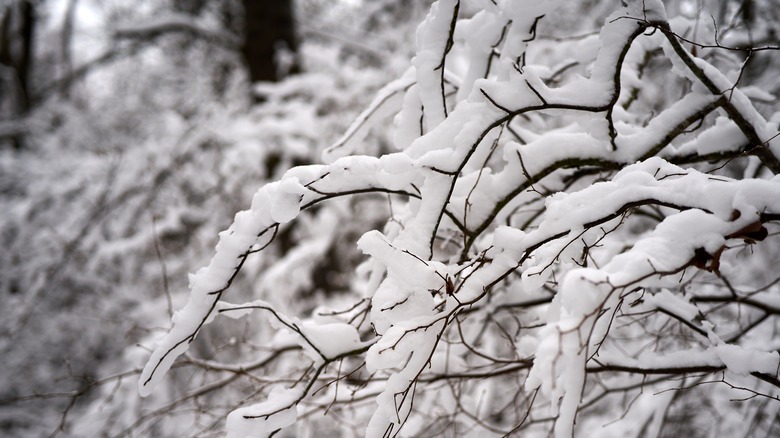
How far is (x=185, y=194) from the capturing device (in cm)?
421

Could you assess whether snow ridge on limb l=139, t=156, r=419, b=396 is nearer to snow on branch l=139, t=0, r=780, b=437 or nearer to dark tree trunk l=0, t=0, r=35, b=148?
snow on branch l=139, t=0, r=780, b=437

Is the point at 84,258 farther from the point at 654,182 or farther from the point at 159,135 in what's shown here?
the point at 654,182

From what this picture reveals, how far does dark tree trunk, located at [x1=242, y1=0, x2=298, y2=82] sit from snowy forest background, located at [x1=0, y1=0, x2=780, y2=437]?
1.2 inches

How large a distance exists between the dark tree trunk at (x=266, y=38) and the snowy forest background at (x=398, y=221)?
0.03m

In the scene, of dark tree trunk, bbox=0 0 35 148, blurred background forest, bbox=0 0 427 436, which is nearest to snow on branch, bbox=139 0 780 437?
blurred background forest, bbox=0 0 427 436

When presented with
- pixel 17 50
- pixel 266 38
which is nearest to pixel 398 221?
pixel 266 38

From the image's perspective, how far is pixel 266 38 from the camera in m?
4.39

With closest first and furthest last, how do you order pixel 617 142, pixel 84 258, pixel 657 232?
pixel 657 232 → pixel 617 142 → pixel 84 258

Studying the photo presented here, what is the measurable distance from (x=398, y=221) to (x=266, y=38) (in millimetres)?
3817

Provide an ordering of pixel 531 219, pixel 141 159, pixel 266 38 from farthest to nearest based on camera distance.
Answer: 1. pixel 266 38
2. pixel 141 159
3. pixel 531 219

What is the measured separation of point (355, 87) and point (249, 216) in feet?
11.0

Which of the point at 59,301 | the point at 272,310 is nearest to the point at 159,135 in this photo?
the point at 59,301

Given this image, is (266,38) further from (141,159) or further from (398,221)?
(398,221)

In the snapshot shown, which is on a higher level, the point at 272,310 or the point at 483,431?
the point at 272,310
